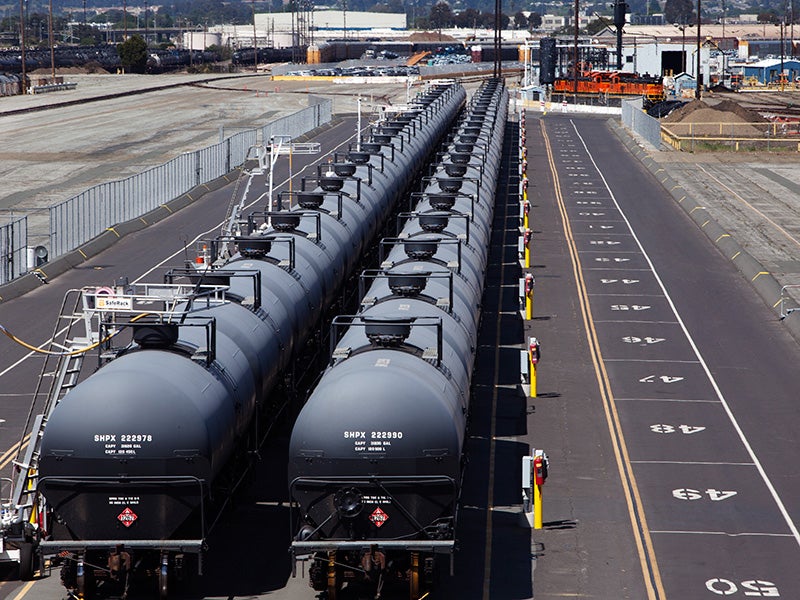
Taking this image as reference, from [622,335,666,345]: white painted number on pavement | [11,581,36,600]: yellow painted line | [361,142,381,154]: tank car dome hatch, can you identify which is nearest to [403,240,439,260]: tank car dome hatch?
[11,581,36,600]: yellow painted line

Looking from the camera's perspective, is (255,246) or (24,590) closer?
(24,590)

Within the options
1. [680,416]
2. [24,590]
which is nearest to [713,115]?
[680,416]

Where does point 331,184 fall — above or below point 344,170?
below

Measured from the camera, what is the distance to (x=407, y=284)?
81.0 ft

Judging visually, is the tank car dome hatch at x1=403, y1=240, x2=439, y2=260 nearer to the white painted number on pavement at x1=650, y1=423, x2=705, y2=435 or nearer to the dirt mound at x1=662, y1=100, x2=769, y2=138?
the white painted number on pavement at x1=650, y1=423, x2=705, y2=435

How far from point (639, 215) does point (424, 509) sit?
45.9 metres

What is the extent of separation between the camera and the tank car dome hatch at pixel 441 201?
1382 inches

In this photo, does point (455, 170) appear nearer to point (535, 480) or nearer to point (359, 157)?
point (359, 157)

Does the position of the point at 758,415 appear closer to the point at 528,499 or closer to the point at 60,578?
the point at 528,499

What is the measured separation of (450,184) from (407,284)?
15.0m

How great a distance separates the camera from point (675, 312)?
41.5m

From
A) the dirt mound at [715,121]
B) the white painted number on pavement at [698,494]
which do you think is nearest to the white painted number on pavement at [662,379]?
the white painted number on pavement at [698,494]

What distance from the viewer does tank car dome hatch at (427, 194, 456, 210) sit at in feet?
115

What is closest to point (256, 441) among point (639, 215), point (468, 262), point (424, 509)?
point (424, 509)
